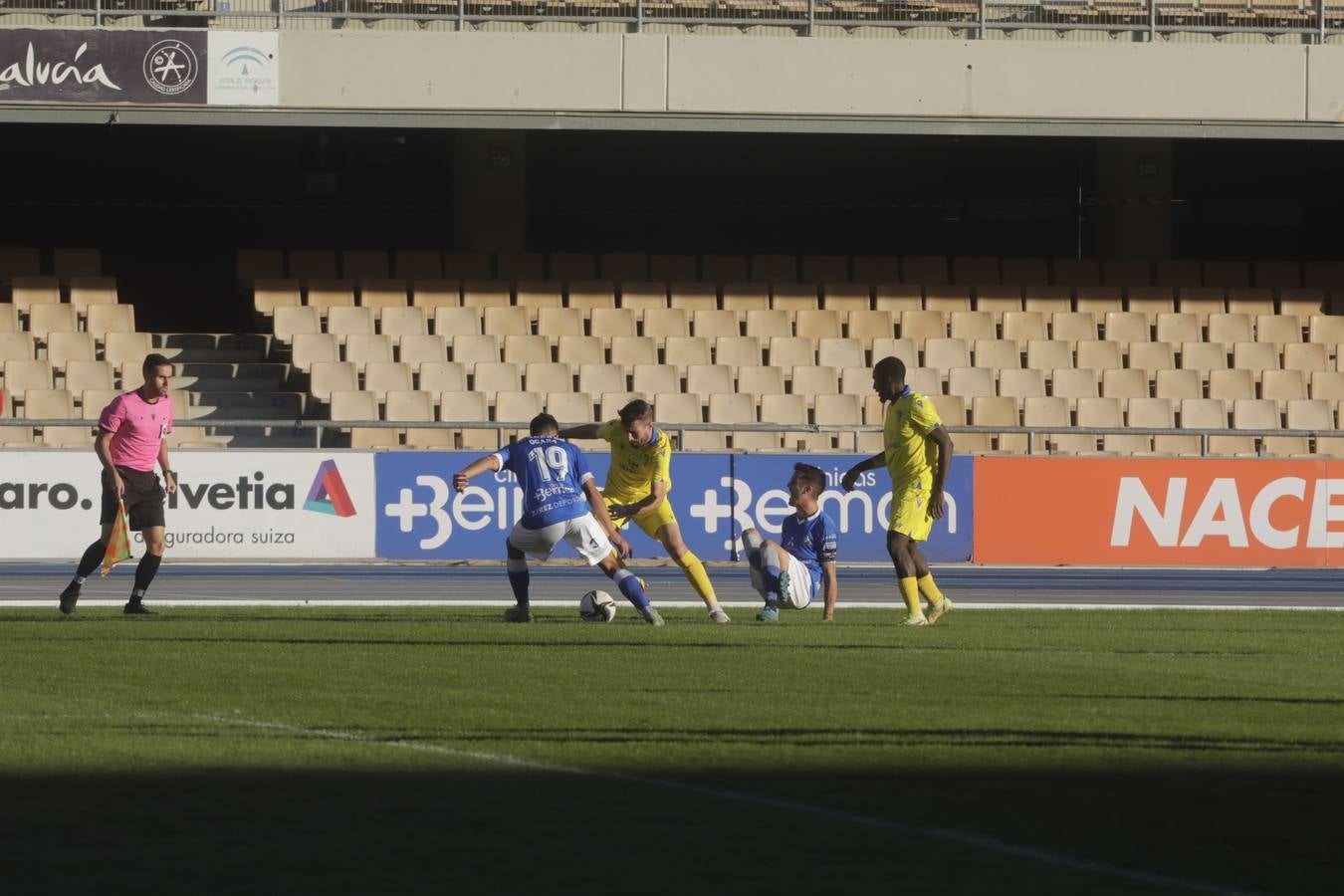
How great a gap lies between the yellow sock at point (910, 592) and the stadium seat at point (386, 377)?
12122 millimetres

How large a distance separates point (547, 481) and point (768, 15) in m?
14.5

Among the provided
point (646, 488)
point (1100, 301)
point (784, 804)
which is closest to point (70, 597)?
point (646, 488)

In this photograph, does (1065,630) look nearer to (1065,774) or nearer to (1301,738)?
(1301,738)

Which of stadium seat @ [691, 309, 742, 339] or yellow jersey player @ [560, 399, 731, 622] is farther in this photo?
stadium seat @ [691, 309, 742, 339]

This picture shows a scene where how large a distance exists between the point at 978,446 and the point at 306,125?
9.48 meters

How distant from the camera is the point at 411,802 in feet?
21.7

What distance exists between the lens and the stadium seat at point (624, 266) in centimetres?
2875

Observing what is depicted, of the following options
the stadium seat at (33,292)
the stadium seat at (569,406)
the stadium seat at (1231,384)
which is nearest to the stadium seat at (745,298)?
the stadium seat at (569,406)

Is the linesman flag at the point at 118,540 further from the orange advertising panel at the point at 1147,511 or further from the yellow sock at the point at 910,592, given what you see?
the orange advertising panel at the point at 1147,511

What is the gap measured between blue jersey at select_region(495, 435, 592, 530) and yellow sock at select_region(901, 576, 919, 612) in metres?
2.29

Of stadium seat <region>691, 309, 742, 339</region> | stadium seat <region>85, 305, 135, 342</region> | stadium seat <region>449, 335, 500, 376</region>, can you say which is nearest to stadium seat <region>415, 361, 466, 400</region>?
stadium seat <region>449, 335, 500, 376</region>

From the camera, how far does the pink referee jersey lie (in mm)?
14914

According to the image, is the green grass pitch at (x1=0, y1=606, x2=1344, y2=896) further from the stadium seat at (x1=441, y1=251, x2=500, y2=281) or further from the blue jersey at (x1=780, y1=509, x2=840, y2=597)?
the stadium seat at (x1=441, y1=251, x2=500, y2=281)

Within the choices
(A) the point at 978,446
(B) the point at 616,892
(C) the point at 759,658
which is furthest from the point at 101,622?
(A) the point at 978,446
